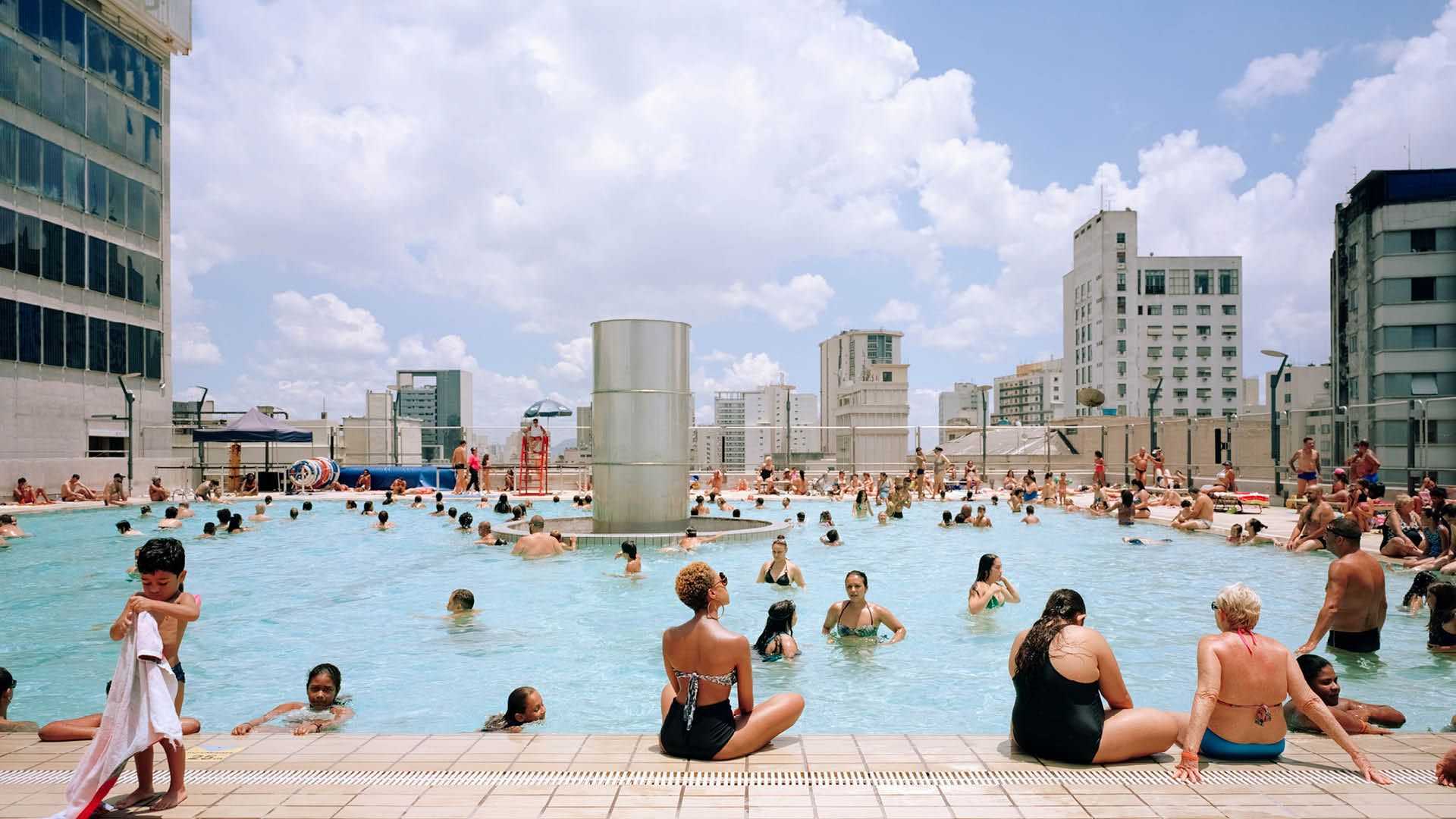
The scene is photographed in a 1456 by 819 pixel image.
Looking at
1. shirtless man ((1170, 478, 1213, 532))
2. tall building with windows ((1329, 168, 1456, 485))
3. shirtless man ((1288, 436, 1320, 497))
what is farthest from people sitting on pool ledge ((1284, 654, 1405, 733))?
tall building with windows ((1329, 168, 1456, 485))

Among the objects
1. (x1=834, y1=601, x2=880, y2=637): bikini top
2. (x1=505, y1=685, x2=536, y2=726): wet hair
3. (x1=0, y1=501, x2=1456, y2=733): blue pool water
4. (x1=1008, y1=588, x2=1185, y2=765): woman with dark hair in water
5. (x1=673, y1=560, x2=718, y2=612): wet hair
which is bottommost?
(x1=0, y1=501, x2=1456, y2=733): blue pool water

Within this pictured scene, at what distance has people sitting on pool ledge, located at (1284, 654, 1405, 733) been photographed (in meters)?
5.14

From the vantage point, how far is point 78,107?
30.8 meters

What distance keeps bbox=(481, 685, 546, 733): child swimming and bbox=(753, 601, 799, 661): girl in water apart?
8.55ft

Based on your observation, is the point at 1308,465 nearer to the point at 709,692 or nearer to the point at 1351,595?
the point at 1351,595

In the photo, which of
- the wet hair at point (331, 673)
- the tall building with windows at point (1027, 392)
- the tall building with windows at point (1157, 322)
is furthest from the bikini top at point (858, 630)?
the tall building with windows at point (1027, 392)

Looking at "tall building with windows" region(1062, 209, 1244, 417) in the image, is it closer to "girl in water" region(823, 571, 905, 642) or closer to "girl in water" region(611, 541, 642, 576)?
"girl in water" region(611, 541, 642, 576)

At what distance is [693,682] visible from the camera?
468 centimetres

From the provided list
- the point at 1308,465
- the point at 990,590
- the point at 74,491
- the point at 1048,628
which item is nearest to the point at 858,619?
the point at 990,590

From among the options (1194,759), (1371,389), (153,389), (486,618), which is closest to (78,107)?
(153,389)

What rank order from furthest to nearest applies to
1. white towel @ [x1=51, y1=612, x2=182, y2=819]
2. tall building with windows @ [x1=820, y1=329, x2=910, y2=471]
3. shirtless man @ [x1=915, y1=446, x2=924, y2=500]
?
tall building with windows @ [x1=820, y1=329, x2=910, y2=471] < shirtless man @ [x1=915, y1=446, x2=924, y2=500] < white towel @ [x1=51, y1=612, x2=182, y2=819]

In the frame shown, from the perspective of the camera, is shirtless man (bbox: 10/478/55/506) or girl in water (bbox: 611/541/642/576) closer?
girl in water (bbox: 611/541/642/576)

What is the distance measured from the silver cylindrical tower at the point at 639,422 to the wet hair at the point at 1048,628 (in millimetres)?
11693

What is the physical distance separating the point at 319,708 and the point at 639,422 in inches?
379
